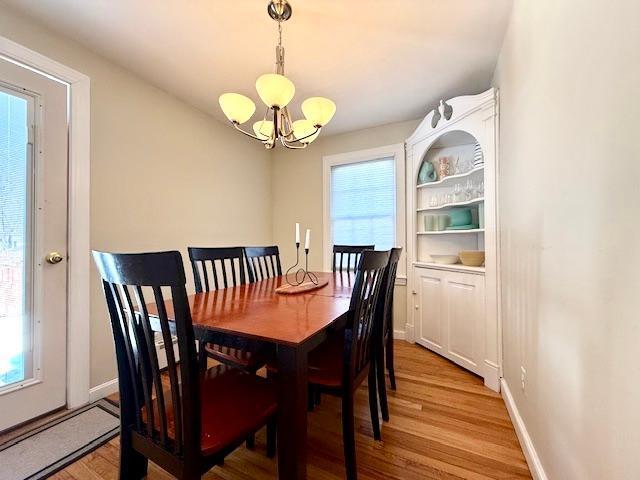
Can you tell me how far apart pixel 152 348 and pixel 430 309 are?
97.2 inches

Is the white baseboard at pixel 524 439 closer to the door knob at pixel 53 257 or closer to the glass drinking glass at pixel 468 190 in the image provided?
the glass drinking glass at pixel 468 190

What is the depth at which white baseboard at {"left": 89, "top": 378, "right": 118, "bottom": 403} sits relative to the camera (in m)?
1.92

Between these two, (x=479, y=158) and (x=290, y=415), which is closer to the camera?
(x=290, y=415)

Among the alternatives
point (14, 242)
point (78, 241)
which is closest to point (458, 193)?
point (78, 241)

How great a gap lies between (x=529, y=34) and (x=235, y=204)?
281 cm

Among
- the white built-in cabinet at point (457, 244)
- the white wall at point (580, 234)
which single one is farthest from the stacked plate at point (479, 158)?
the white wall at point (580, 234)

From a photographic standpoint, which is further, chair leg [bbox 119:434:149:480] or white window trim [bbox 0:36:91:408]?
white window trim [bbox 0:36:91:408]

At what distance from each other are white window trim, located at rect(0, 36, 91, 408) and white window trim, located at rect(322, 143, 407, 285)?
2326mm

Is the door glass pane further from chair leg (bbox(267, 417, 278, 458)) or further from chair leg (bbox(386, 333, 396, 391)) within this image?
chair leg (bbox(386, 333, 396, 391))

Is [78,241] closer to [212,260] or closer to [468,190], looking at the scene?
[212,260]

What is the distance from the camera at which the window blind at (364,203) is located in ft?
10.6

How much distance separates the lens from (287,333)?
0.97 m

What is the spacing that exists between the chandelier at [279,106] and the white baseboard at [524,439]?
198cm

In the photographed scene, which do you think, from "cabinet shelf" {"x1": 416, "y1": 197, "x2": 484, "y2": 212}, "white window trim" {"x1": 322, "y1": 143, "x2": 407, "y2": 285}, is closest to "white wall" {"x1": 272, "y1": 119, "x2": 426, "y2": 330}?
"white window trim" {"x1": 322, "y1": 143, "x2": 407, "y2": 285}
